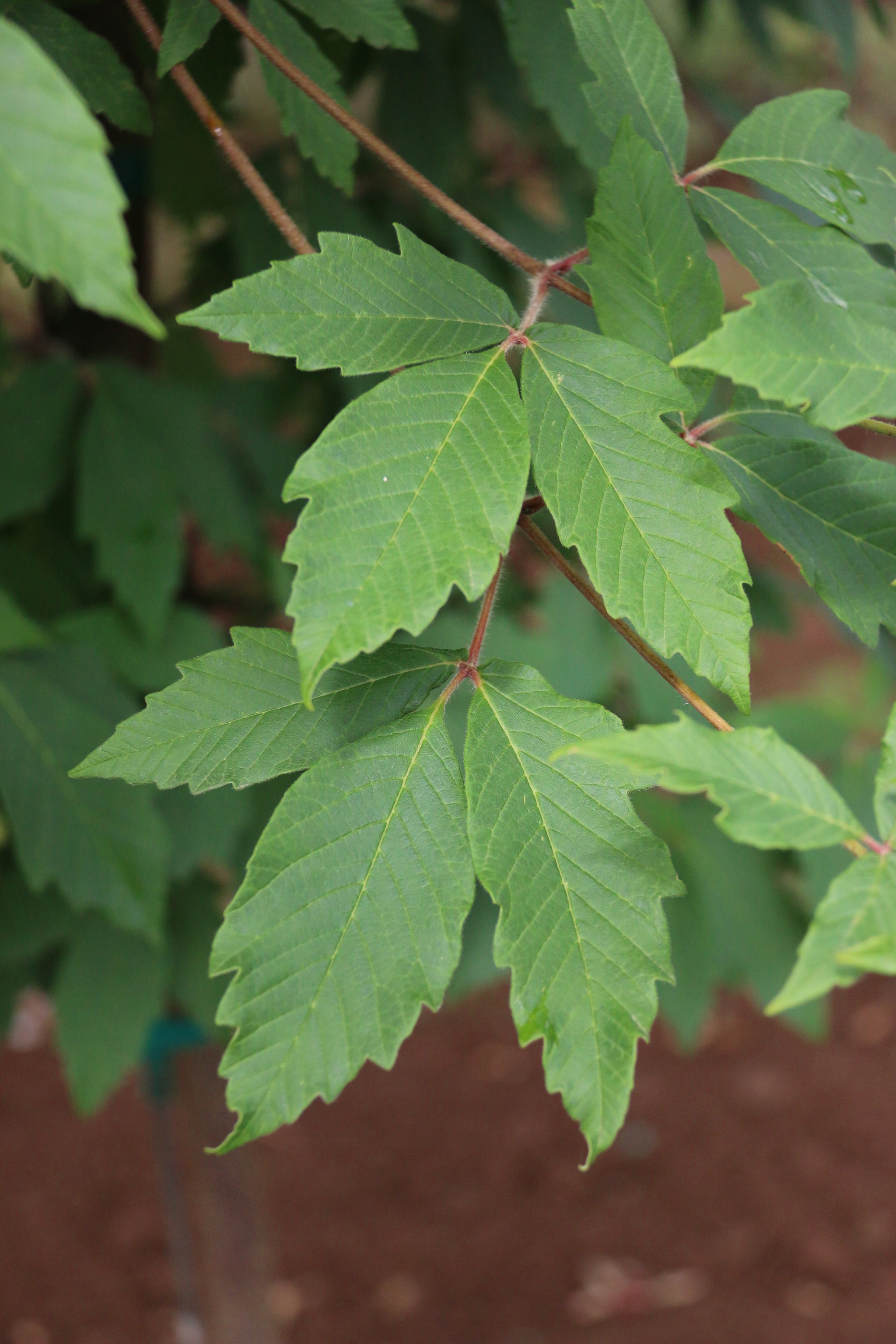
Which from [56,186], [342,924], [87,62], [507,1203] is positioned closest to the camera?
[56,186]

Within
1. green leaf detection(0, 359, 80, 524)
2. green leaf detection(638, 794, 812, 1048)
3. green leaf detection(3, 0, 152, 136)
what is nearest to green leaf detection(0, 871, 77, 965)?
green leaf detection(0, 359, 80, 524)

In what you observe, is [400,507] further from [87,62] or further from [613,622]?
[87,62]

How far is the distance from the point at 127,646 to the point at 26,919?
0.28m

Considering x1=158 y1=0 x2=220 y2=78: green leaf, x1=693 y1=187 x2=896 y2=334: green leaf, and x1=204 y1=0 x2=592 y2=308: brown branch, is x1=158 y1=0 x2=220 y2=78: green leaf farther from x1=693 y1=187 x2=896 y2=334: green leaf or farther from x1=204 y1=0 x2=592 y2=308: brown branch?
x1=693 y1=187 x2=896 y2=334: green leaf

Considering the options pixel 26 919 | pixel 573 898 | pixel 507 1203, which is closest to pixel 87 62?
pixel 573 898

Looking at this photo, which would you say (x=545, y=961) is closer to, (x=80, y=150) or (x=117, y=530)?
(x=80, y=150)

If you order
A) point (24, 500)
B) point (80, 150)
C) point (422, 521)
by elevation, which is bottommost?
point (24, 500)

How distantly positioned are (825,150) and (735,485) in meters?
0.16

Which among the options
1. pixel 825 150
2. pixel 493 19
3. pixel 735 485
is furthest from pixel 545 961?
pixel 493 19

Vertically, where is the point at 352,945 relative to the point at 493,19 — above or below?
below

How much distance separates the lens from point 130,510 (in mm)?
995

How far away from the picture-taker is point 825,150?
52 cm

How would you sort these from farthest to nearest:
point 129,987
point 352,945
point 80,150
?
point 129,987 < point 352,945 < point 80,150

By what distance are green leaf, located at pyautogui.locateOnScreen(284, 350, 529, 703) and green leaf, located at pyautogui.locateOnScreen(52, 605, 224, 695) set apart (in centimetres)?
62
